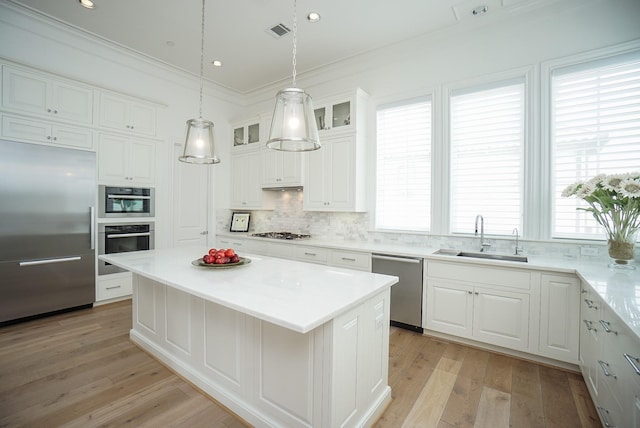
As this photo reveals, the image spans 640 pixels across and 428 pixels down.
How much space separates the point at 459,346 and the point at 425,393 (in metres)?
0.91

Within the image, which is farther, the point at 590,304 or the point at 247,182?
the point at 247,182

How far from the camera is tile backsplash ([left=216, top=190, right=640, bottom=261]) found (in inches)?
107

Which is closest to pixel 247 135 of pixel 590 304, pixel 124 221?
pixel 124 221

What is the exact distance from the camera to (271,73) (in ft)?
14.9

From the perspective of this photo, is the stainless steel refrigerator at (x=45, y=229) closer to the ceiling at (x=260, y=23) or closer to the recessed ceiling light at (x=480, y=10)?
the ceiling at (x=260, y=23)

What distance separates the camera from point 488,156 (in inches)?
123

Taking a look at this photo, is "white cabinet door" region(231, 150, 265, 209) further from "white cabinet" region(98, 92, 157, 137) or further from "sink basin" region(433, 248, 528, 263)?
"sink basin" region(433, 248, 528, 263)

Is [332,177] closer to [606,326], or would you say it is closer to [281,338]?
[281,338]

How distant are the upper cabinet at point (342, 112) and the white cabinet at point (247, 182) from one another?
138 cm

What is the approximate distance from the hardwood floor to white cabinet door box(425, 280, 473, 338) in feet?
0.52

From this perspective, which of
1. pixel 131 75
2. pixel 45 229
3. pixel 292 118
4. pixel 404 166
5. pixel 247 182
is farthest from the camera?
pixel 247 182

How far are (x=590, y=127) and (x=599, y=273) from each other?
1370 mm

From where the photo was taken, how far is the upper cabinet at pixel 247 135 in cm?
482

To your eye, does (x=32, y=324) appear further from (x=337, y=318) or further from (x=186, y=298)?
(x=337, y=318)
